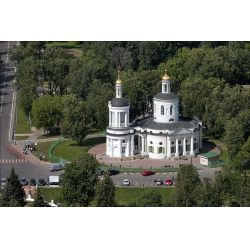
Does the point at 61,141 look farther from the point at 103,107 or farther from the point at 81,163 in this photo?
the point at 81,163

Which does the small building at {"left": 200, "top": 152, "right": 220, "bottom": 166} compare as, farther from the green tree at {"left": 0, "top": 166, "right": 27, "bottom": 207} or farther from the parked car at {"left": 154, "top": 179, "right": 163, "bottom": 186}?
the green tree at {"left": 0, "top": 166, "right": 27, "bottom": 207}

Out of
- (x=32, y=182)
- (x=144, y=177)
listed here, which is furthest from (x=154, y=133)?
(x=32, y=182)

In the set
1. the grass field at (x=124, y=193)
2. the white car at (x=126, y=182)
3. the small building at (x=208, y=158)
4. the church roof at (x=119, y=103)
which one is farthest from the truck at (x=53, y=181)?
the small building at (x=208, y=158)

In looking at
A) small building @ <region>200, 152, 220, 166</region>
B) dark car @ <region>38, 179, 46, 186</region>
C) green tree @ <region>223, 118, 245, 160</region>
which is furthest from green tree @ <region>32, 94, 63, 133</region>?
green tree @ <region>223, 118, 245, 160</region>

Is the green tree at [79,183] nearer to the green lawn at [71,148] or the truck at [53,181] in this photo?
the truck at [53,181]

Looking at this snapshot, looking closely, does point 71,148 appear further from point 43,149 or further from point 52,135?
point 52,135
